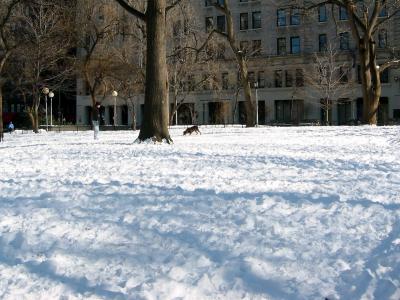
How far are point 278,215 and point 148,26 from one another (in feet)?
39.0

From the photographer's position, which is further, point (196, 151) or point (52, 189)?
point (196, 151)

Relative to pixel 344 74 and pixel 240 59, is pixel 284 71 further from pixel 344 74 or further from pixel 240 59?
pixel 240 59

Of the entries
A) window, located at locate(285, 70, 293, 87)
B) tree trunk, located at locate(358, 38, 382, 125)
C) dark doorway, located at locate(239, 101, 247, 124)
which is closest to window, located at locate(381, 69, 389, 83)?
window, located at locate(285, 70, 293, 87)

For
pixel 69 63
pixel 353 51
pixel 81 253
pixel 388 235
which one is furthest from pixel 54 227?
pixel 353 51

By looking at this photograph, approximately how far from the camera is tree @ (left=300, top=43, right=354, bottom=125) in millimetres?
50844

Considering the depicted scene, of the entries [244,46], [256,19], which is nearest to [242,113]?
[244,46]

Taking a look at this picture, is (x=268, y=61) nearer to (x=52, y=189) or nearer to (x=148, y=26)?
(x=148, y=26)

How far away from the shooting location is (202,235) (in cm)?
530

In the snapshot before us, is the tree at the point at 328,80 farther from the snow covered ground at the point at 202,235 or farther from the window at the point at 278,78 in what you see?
the snow covered ground at the point at 202,235

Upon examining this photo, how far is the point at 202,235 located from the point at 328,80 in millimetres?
48244

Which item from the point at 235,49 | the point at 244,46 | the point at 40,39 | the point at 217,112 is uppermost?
the point at 244,46

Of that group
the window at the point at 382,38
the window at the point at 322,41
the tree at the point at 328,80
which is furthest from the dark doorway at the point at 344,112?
the window at the point at 382,38

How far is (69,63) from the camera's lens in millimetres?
42438

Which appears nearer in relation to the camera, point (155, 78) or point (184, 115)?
point (155, 78)
